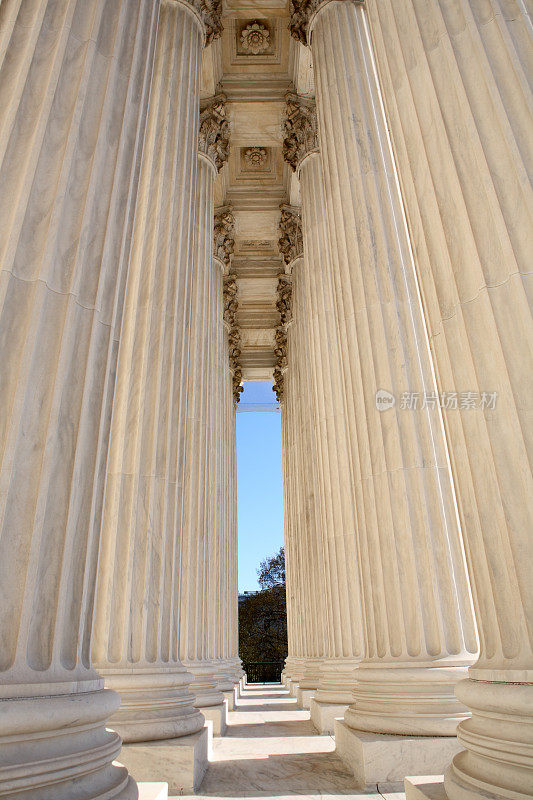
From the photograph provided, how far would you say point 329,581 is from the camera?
40.6 metres

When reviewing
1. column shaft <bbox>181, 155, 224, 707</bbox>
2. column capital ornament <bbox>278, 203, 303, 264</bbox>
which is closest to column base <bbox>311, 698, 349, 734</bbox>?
column shaft <bbox>181, 155, 224, 707</bbox>

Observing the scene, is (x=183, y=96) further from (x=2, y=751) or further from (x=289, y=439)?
(x=289, y=439)

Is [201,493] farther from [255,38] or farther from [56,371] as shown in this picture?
[255,38]

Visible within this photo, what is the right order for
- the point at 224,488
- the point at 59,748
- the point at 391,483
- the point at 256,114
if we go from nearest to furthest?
the point at 59,748 < the point at 391,483 < the point at 256,114 < the point at 224,488

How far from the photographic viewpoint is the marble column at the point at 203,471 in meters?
37.7

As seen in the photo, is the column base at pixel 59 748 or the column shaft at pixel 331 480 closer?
the column base at pixel 59 748

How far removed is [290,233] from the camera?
82.0 metres

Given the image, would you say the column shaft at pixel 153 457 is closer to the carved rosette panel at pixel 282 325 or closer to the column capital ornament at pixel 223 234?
the column capital ornament at pixel 223 234

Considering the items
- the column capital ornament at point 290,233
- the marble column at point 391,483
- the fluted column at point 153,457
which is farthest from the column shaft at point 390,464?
the column capital ornament at point 290,233

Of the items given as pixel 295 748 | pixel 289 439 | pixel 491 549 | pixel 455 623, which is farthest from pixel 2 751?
pixel 289 439

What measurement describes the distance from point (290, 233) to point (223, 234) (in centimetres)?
962

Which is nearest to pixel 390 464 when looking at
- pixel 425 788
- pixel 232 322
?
pixel 425 788

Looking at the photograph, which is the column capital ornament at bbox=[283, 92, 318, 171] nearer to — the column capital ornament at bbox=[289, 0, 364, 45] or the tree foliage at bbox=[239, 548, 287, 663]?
the column capital ornament at bbox=[289, 0, 364, 45]

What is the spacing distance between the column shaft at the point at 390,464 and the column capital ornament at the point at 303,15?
41.0 ft
